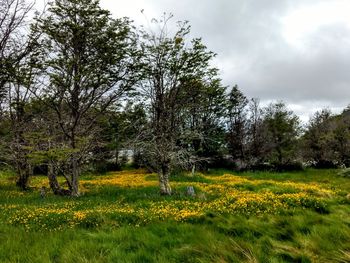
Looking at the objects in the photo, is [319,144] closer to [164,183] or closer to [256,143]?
[256,143]

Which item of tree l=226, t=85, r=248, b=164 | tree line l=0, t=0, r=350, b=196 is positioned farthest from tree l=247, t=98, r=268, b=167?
tree line l=0, t=0, r=350, b=196

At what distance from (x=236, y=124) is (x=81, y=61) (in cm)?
3186

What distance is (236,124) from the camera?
156ft

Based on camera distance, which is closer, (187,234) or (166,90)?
(187,234)

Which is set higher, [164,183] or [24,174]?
[24,174]

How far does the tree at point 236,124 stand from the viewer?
151 ft

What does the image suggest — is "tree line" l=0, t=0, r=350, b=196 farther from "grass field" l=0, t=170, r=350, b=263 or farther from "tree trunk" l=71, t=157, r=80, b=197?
"grass field" l=0, t=170, r=350, b=263

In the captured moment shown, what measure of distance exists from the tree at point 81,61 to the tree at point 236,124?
28638 mm

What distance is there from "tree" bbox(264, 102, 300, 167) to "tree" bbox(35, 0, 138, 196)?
101 ft

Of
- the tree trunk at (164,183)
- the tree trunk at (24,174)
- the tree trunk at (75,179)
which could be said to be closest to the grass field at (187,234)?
the tree trunk at (164,183)

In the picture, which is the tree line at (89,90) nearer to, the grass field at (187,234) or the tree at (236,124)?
the grass field at (187,234)

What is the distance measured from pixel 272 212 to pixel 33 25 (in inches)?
583

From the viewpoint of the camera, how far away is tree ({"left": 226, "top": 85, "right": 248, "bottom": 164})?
4612cm

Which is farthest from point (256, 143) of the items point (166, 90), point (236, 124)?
point (166, 90)
